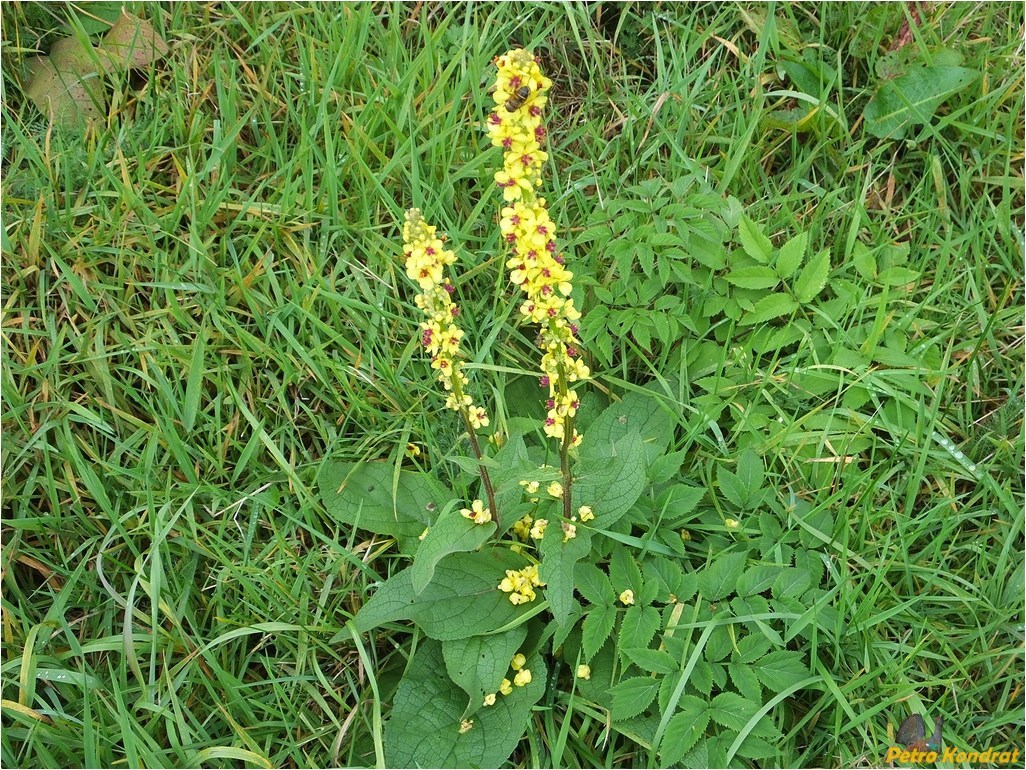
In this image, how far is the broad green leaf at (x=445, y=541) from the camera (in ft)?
7.64

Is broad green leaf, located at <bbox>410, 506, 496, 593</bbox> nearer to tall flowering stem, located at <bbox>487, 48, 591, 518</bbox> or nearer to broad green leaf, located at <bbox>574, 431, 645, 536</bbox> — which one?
broad green leaf, located at <bbox>574, 431, 645, 536</bbox>

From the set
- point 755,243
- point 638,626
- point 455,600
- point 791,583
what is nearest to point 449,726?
point 455,600

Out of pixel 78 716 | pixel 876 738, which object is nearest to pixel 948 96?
pixel 876 738

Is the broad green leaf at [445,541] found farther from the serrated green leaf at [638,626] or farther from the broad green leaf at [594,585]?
the serrated green leaf at [638,626]

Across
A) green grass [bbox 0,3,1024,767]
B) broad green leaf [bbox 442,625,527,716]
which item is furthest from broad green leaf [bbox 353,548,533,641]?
green grass [bbox 0,3,1024,767]

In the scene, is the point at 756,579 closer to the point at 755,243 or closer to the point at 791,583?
the point at 791,583

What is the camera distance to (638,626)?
2650mm

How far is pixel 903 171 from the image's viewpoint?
Result: 3771 mm

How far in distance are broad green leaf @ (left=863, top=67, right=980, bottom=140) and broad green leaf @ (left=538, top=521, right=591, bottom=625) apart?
2.38 m

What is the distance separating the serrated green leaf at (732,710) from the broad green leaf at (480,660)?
620mm

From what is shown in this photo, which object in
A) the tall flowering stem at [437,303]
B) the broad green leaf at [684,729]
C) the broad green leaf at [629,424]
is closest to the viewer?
the tall flowering stem at [437,303]

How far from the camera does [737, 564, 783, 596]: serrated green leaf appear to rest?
273cm

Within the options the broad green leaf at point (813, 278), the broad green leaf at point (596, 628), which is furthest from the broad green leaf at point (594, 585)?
the broad green leaf at point (813, 278)

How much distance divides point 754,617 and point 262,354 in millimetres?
2004
